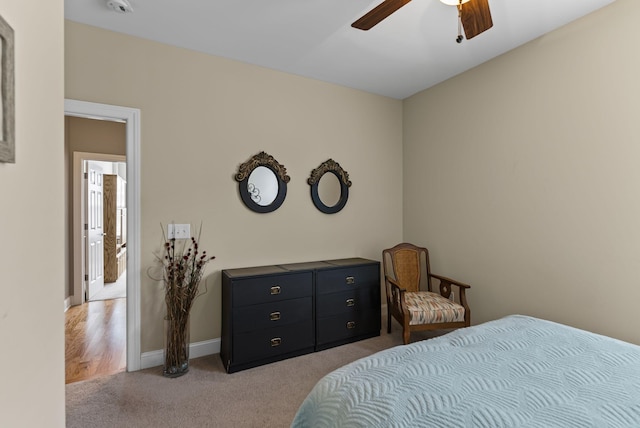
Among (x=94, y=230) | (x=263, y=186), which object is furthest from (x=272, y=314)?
(x=94, y=230)

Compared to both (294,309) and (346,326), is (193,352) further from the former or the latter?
(346,326)

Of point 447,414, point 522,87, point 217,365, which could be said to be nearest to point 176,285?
point 217,365

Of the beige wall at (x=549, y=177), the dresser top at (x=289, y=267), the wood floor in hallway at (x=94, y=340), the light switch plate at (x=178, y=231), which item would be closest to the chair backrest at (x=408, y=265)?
the beige wall at (x=549, y=177)

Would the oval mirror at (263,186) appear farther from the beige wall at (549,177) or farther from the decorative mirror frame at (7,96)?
the decorative mirror frame at (7,96)

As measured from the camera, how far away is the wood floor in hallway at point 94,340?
2.65m

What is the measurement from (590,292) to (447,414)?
199 centimetres

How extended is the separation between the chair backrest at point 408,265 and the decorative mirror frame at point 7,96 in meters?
3.21

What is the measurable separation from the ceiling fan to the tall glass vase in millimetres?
2489

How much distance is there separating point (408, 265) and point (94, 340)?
10.9 feet

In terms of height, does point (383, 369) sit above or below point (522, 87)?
below

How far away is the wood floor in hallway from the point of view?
2651mm

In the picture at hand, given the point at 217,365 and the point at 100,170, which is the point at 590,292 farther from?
the point at 100,170

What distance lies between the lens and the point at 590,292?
232 cm

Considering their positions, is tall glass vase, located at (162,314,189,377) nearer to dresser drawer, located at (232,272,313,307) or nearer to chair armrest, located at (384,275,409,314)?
dresser drawer, located at (232,272,313,307)
